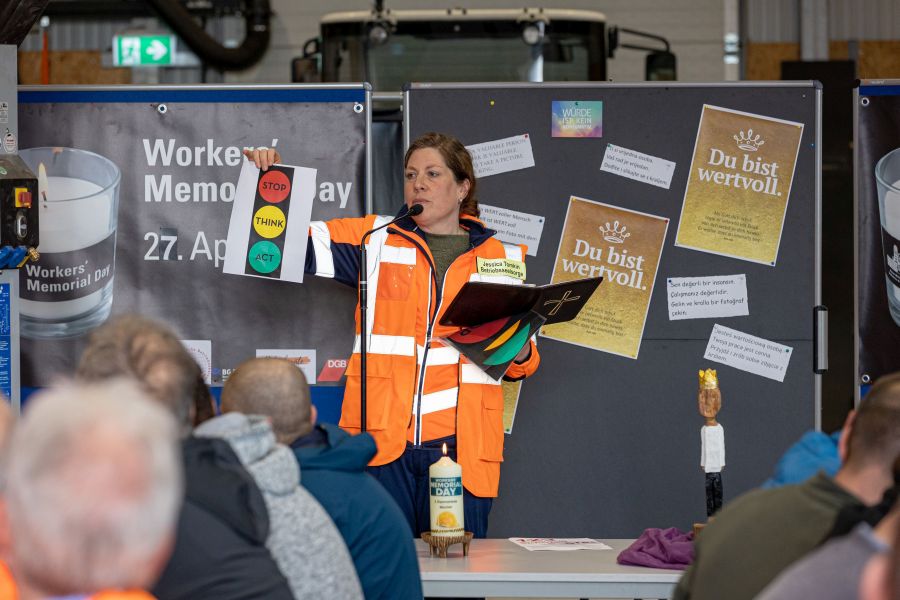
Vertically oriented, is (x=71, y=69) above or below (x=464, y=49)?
above

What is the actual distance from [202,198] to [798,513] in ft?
9.87

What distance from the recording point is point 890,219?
4516mm

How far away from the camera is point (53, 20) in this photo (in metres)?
11.1

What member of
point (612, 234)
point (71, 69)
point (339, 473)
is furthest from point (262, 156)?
point (71, 69)

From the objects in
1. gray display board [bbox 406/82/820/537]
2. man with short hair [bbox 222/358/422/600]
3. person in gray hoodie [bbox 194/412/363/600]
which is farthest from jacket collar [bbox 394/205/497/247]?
person in gray hoodie [bbox 194/412/363/600]

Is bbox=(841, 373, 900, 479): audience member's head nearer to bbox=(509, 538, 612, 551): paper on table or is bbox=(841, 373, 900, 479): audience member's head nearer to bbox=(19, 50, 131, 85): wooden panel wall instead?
bbox=(509, 538, 612, 551): paper on table

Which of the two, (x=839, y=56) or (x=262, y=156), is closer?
(x=262, y=156)

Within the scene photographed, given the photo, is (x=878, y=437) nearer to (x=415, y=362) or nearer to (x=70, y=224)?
(x=415, y=362)

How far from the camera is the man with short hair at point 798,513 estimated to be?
191 centimetres

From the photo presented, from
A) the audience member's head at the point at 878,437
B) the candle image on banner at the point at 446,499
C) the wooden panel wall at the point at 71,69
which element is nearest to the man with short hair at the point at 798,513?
the audience member's head at the point at 878,437

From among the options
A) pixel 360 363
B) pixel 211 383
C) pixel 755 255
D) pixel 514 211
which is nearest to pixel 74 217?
pixel 211 383

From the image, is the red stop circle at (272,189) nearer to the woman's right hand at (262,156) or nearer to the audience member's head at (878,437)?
the woman's right hand at (262,156)

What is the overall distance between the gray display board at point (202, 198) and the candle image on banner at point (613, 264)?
80cm

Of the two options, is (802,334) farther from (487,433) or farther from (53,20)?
(53,20)
